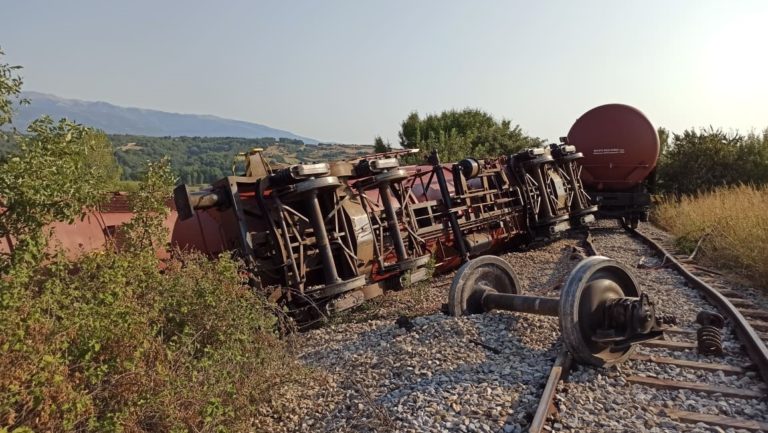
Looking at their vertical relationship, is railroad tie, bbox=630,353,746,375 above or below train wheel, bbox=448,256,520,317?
below

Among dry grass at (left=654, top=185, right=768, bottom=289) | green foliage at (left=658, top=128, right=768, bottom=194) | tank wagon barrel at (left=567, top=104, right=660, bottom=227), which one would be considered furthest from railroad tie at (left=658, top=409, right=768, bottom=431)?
green foliage at (left=658, top=128, right=768, bottom=194)

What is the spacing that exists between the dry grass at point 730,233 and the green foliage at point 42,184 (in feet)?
28.8

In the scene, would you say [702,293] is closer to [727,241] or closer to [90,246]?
[727,241]

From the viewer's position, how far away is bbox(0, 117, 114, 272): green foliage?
11.4ft

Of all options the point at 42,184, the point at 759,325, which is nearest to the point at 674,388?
the point at 759,325

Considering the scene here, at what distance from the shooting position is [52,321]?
10.8 feet

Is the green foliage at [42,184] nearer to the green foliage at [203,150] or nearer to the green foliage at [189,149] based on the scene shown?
the green foliage at [203,150]

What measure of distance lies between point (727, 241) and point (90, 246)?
10869 millimetres

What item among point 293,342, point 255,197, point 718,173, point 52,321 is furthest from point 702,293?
point 718,173

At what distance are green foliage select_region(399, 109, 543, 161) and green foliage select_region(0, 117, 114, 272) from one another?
2102 cm

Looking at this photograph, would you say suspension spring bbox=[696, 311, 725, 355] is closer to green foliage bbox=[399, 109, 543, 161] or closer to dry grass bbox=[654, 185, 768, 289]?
dry grass bbox=[654, 185, 768, 289]

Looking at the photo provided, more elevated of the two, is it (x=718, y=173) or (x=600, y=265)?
(x=600, y=265)

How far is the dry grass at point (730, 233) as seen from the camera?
335 inches

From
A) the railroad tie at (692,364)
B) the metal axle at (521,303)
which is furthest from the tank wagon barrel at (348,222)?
the railroad tie at (692,364)
